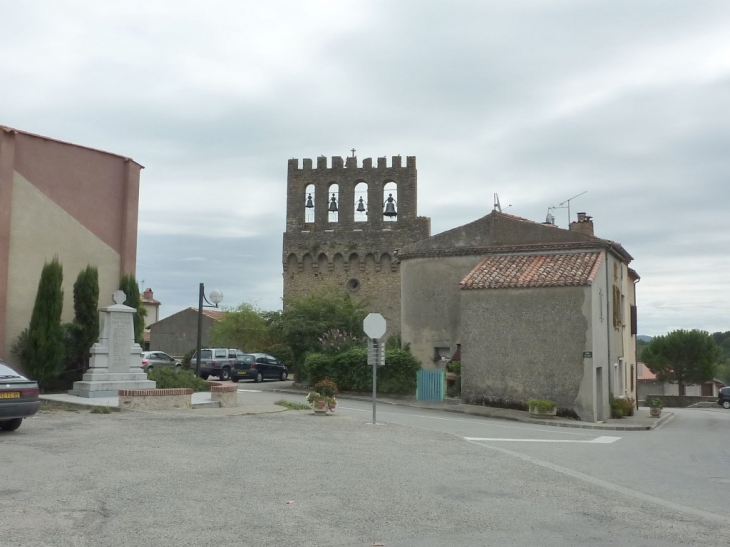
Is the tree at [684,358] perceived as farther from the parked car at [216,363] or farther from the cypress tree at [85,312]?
the cypress tree at [85,312]

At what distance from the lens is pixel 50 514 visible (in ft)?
22.3

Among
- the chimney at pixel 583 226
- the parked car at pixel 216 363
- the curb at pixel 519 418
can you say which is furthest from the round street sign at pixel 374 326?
the parked car at pixel 216 363

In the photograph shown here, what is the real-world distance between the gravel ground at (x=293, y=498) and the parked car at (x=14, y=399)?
38 cm

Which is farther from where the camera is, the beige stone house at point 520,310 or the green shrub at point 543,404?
the beige stone house at point 520,310

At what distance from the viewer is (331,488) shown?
8.50 metres

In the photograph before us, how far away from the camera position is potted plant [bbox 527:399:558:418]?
21641 millimetres

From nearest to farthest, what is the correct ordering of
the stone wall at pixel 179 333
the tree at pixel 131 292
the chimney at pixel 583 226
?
1. the tree at pixel 131 292
2. the chimney at pixel 583 226
3. the stone wall at pixel 179 333

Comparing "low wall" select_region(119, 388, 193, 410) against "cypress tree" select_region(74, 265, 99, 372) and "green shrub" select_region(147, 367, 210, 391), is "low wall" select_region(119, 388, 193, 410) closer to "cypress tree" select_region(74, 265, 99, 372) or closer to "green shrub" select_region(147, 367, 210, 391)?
"green shrub" select_region(147, 367, 210, 391)

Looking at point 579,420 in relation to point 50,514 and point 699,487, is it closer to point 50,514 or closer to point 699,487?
point 699,487

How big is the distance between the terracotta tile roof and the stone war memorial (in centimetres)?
1090

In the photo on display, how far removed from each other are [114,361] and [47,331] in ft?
7.56

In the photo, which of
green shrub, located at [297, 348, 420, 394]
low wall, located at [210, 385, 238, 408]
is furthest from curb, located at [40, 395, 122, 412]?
green shrub, located at [297, 348, 420, 394]

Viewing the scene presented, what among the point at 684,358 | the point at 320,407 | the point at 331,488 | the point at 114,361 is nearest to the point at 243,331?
the point at 114,361

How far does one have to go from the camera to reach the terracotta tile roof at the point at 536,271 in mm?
22922
